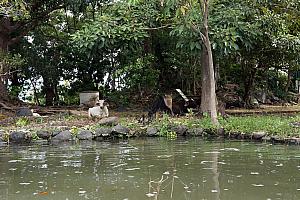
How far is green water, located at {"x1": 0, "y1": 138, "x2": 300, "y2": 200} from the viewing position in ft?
19.4

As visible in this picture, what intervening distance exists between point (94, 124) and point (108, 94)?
6.68 m

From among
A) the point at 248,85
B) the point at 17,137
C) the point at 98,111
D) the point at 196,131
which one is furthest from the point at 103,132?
the point at 248,85

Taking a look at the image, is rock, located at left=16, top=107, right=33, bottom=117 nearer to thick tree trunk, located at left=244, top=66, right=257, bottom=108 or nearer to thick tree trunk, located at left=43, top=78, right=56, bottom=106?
thick tree trunk, located at left=43, top=78, right=56, bottom=106

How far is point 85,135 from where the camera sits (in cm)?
1139

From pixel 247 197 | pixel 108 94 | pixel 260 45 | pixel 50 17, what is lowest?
pixel 247 197

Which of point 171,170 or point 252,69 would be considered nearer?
point 171,170

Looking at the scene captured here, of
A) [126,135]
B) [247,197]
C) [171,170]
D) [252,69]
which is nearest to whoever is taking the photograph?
[247,197]

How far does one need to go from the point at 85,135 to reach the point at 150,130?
5.06ft

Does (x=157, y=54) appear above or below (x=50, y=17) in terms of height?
below

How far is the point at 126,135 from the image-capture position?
11.7 metres

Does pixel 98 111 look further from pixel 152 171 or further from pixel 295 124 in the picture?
pixel 152 171

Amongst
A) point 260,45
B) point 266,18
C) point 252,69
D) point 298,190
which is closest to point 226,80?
point 252,69

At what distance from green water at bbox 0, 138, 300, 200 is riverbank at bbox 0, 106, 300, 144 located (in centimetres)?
64

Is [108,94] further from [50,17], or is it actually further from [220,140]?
[220,140]
